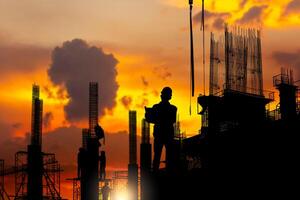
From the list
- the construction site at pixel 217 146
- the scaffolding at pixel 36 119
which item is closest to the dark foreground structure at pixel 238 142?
the construction site at pixel 217 146

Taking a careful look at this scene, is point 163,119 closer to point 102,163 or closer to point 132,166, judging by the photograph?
point 102,163

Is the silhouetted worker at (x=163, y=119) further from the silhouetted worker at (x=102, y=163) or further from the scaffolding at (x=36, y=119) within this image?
the scaffolding at (x=36, y=119)

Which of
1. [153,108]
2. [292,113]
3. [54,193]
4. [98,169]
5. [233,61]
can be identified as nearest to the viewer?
[153,108]

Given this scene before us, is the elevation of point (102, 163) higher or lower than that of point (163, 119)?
lower

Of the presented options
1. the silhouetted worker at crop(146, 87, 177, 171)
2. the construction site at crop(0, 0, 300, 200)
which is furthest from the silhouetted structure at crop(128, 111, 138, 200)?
the silhouetted worker at crop(146, 87, 177, 171)

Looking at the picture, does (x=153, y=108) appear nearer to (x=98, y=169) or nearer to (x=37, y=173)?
(x=98, y=169)

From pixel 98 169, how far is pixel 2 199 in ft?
189

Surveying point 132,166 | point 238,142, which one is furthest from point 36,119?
point 238,142

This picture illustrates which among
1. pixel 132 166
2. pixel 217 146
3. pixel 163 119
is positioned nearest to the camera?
pixel 163 119

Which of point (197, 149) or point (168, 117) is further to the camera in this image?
point (197, 149)

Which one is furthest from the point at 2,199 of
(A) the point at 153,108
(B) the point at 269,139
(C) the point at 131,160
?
(A) the point at 153,108

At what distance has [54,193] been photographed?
101 meters

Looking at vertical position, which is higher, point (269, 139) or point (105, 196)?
point (269, 139)

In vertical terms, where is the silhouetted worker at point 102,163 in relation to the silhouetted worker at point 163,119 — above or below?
below
